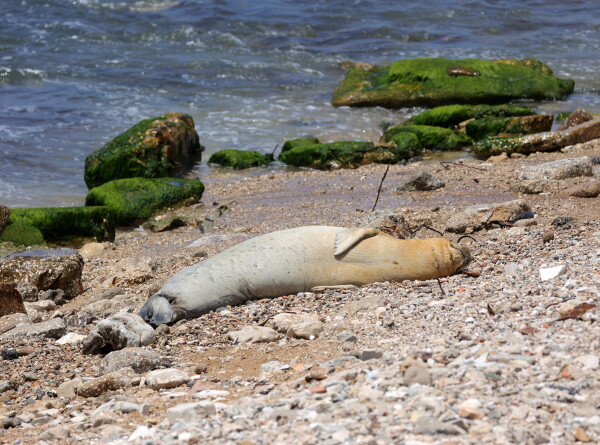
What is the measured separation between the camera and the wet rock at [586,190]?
7344 mm

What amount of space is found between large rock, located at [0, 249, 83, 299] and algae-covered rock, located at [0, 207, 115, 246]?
180 cm

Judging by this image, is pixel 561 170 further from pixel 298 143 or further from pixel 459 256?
pixel 298 143

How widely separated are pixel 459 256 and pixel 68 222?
4.99 m

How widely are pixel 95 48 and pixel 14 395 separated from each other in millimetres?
16036

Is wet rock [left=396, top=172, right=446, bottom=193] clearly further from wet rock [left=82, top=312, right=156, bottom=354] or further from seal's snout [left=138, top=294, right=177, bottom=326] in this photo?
wet rock [left=82, top=312, right=156, bottom=354]

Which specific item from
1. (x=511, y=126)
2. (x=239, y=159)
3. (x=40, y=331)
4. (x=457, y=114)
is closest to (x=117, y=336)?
Result: (x=40, y=331)

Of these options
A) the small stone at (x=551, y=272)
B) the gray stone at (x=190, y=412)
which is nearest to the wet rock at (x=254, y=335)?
the gray stone at (x=190, y=412)

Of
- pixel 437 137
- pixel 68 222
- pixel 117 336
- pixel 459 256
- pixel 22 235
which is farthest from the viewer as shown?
pixel 437 137

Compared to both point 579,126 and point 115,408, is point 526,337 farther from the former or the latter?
point 579,126

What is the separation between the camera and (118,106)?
14812 millimetres

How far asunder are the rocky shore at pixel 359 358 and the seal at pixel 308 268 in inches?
3.7

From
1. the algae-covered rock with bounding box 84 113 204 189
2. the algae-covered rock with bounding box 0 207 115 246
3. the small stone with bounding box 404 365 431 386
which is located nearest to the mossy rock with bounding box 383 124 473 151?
the algae-covered rock with bounding box 84 113 204 189

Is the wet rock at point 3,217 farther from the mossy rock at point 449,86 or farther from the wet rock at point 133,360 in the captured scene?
the mossy rock at point 449,86

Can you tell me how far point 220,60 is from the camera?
18.5m
